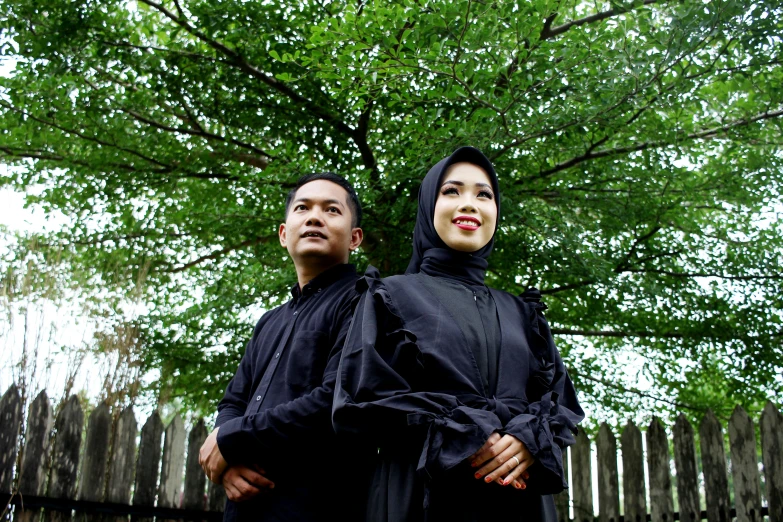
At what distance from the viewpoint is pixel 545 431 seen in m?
1.86

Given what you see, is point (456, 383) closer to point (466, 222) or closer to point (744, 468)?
point (466, 222)

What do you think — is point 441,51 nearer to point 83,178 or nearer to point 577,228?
point 577,228

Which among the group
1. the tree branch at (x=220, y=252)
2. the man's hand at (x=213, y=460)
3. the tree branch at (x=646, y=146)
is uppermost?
the tree branch at (x=646, y=146)

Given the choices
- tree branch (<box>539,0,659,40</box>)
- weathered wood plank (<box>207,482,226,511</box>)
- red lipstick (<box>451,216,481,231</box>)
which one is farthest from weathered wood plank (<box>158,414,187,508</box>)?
tree branch (<box>539,0,659,40</box>)

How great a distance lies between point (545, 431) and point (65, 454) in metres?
2.79

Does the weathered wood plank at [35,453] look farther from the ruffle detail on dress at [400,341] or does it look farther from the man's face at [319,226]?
the ruffle detail on dress at [400,341]

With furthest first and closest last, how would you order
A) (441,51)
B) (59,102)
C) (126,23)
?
1. (126,23)
2. (59,102)
3. (441,51)

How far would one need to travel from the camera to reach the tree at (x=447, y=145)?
3828 mm

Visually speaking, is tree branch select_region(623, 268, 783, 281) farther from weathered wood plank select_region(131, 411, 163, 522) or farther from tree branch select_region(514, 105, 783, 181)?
weathered wood plank select_region(131, 411, 163, 522)

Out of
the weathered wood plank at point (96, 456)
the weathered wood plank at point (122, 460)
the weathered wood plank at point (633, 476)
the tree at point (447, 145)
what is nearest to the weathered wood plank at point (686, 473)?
the weathered wood plank at point (633, 476)

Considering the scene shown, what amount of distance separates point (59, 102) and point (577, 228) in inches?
135

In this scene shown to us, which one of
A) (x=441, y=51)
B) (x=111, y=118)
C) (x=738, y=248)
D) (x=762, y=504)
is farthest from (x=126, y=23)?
(x=762, y=504)

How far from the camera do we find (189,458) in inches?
153

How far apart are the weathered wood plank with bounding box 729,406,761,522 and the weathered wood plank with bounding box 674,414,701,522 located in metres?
0.20
